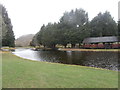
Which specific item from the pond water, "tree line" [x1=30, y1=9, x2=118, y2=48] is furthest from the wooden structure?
the pond water

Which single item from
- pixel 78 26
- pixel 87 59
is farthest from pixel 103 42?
pixel 87 59

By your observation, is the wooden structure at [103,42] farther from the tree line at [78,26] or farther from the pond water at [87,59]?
the pond water at [87,59]

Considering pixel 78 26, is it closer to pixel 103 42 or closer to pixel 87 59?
pixel 103 42

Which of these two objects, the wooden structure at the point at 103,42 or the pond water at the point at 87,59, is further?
the wooden structure at the point at 103,42

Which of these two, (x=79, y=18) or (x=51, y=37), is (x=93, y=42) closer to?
(x=79, y=18)

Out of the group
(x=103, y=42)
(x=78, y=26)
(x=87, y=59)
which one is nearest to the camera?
(x=87, y=59)

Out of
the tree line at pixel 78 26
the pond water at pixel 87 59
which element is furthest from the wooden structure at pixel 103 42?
the pond water at pixel 87 59

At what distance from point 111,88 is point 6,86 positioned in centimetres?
413

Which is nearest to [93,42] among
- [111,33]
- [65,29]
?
[65,29]

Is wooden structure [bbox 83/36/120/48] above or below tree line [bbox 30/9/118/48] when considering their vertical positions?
below

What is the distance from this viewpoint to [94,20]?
55.4m

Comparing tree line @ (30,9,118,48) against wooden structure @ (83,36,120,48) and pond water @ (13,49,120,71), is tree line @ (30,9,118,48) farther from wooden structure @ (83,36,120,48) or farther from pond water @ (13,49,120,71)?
pond water @ (13,49,120,71)

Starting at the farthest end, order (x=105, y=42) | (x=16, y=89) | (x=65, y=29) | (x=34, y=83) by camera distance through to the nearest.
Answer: (x=65, y=29) → (x=105, y=42) → (x=34, y=83) → (x=16, y=89)

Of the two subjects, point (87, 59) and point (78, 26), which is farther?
point (78, 26)
